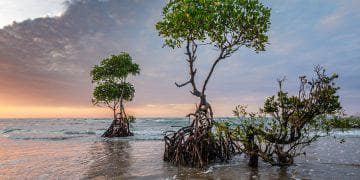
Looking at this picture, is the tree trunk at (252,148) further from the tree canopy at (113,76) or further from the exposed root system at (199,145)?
the tree canopy at (113,76)

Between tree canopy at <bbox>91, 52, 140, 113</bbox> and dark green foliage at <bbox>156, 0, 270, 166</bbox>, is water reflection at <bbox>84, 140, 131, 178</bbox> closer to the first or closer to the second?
dark green foliage at <bbox>156, 0, 270, 166</bbox>

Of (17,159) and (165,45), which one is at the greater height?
(165,45)

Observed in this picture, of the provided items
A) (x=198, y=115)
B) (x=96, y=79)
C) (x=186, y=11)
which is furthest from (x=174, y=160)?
(x=96, y=79)

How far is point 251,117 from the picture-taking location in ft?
48.3

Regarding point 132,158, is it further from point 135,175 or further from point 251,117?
point 251,117

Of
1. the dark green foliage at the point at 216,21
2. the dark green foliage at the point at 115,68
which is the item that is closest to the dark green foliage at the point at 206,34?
the dark green foliage at the point at 216,21

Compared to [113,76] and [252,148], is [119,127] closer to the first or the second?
[113,76]

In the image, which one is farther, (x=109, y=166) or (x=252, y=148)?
(x=109, y=166)

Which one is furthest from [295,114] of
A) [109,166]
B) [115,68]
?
[115,68]

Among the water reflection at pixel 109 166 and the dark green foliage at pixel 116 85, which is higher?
the dark green foliage at pixel 116 85

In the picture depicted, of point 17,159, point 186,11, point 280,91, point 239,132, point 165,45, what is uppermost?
point 186,11

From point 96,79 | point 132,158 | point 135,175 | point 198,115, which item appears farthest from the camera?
point 96,79

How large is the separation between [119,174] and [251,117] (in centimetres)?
606

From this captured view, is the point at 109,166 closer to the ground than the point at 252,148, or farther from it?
closer to the ground
